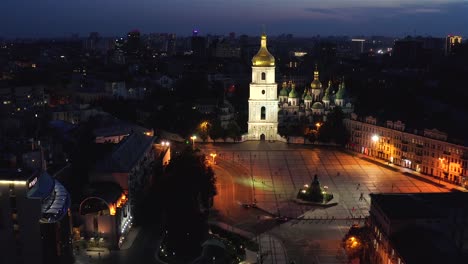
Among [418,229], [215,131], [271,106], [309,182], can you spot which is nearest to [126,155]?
[309,182]

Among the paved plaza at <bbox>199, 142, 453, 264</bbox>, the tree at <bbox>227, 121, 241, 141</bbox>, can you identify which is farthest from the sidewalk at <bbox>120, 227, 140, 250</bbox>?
the tree at <bbox>227, 121, 241, 141</bbox>

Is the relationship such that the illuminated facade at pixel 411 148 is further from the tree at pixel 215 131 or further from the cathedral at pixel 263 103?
the tree at pixel 215 131

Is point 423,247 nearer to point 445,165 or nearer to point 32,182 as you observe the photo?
point 32,182

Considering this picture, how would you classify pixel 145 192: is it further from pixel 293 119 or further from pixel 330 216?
pixel 293 119

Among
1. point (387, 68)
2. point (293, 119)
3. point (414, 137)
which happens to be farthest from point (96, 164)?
point (387, 68)

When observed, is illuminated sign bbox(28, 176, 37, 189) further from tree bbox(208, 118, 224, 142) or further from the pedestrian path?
tree bbox(208, 118, 224, 142)
